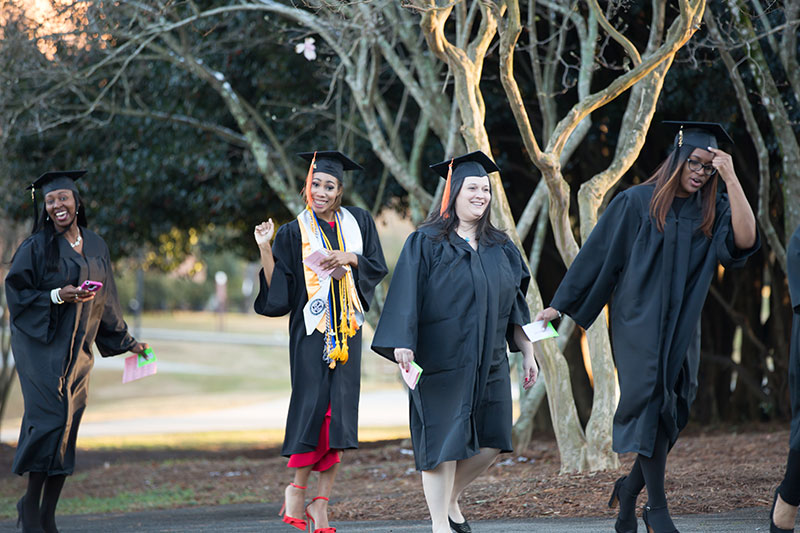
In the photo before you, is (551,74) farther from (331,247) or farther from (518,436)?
(331,247)

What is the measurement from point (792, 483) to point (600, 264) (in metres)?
1.44

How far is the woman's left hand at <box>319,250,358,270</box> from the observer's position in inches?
234

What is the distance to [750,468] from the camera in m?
7.85

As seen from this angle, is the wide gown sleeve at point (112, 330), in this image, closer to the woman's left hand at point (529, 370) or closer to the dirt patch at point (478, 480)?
the dirt patch at point (478, 480)

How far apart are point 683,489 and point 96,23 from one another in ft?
25.1

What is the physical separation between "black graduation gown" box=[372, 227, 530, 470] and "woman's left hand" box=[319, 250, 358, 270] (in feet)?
2.11

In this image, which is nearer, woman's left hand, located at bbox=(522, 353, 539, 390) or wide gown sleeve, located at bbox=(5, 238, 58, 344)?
woman's left hand, located at bbox=(522, 353, 539, 390)

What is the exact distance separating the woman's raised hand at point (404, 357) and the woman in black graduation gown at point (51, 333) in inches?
93.8

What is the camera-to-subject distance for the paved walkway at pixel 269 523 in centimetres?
597

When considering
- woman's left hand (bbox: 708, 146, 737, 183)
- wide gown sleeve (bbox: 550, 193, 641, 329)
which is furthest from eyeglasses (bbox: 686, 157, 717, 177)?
wide gown sleeve (bbox: 550, 193, 641, 329)

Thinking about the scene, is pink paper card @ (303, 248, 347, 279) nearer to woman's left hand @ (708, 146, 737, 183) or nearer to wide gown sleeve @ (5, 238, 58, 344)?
wide gown sleeve @ (5, 238, 58, 344)

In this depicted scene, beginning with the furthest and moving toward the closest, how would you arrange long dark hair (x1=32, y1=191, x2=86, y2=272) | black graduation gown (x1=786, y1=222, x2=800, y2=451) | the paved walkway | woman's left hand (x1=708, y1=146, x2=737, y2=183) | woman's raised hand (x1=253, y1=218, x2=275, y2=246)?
long dark hair (x1=32, y1=191, x2=86, y2=272) < the paved walkway < woman's raised hand (x1=253, y1=218, x2=275, y2=246) < woman's left hand (x1=708, y1=146, x2=737, y2=183) < black graduation gown (x1=786, y1=222, x2=800, y2=451)

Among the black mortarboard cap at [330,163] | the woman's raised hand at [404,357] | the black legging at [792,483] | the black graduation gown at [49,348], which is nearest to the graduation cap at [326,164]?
the black mortarboard cap at [330,163]

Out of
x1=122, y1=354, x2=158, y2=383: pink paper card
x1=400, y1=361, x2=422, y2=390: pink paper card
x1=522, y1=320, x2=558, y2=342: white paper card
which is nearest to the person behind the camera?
x1=400, y1=361, x2=422, y2=390: pink paper card
